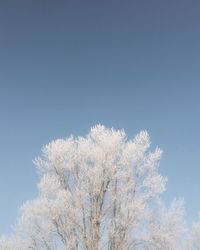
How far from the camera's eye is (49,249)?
2578 centimetres

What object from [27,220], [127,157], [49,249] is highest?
[127,157]

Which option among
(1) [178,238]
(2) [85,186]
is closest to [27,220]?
(2) [85,186]

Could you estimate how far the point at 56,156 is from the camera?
2677cm

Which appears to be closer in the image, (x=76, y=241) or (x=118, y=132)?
(x=76, y=241)

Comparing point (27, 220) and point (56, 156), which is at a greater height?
point (56, 156)

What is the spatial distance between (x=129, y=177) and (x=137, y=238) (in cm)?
316

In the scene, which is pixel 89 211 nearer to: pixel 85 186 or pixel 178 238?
pixel 85 186

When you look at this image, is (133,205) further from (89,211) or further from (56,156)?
(56,156)

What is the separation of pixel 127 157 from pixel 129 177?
1062 millimetres

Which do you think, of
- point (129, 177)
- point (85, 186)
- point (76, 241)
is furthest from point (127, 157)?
point (76, 241)

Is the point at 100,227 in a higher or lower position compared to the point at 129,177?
lower

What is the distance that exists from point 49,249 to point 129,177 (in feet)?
18.2

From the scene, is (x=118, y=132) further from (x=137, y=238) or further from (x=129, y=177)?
(x=137, y=238)

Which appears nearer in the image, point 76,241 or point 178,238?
point 76,241
